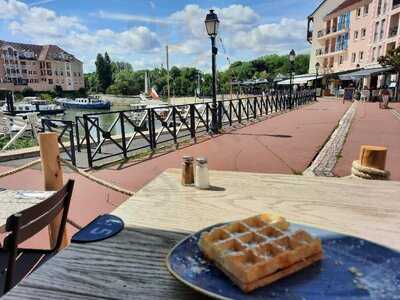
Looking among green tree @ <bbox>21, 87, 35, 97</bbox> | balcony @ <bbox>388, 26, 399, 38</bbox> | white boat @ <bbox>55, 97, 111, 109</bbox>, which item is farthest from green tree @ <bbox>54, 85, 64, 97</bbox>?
balcony @ <bbox>388, 26, 399, 38</bbox>

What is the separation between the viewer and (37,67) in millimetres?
74312

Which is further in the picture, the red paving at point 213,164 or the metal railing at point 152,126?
the metal railing at point 152,126

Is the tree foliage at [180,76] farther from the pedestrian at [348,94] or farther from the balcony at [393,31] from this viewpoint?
the pedestrian at [348,94]

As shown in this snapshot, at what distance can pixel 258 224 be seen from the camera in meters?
1.23

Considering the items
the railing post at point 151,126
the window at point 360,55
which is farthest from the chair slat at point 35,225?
the window at point 360,55

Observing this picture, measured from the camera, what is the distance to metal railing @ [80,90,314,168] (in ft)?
22.0

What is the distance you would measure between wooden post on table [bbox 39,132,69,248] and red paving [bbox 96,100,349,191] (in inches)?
76.5

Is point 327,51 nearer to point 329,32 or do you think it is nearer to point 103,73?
point 329,32

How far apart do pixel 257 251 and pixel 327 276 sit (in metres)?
0.23

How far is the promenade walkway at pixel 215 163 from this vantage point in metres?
4.24

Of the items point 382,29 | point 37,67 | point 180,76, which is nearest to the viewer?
point 382,29

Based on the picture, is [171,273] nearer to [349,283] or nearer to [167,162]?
[349,283]

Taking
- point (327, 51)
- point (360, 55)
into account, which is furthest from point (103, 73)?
point (360, 55)

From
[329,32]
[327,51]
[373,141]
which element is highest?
[329,32]
